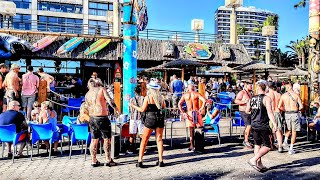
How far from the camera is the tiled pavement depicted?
242 inches

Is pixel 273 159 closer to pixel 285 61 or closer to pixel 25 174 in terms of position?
pixel 25 174

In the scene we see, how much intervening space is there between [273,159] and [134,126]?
3181 mm

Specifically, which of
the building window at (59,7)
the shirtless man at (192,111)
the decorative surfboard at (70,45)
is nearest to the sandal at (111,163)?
the shirtless man at (192,111)

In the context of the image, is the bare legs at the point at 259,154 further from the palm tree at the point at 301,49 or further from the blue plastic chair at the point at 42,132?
the palm tree at the point at 301,49

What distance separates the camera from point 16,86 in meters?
9.59

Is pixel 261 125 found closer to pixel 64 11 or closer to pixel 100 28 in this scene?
pixel 100 28

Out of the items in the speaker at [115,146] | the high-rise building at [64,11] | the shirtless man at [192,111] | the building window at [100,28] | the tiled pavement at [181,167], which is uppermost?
the high-rise building at [64,11]

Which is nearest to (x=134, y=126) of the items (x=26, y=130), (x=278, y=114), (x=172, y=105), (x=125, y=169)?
(x=125, y=169)

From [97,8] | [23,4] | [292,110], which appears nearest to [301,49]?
[97,8]

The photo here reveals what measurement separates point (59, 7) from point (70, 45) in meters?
23.4

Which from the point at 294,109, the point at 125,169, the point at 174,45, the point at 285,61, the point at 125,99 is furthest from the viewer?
the point at 285,61

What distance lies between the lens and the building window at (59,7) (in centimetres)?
3885

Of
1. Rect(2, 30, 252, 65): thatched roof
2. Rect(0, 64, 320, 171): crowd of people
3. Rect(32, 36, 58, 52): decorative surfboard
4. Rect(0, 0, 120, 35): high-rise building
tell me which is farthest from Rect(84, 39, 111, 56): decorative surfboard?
Rect(0, 0, 120, 35): high-rise building

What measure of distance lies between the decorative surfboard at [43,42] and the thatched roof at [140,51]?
23 centimetres
